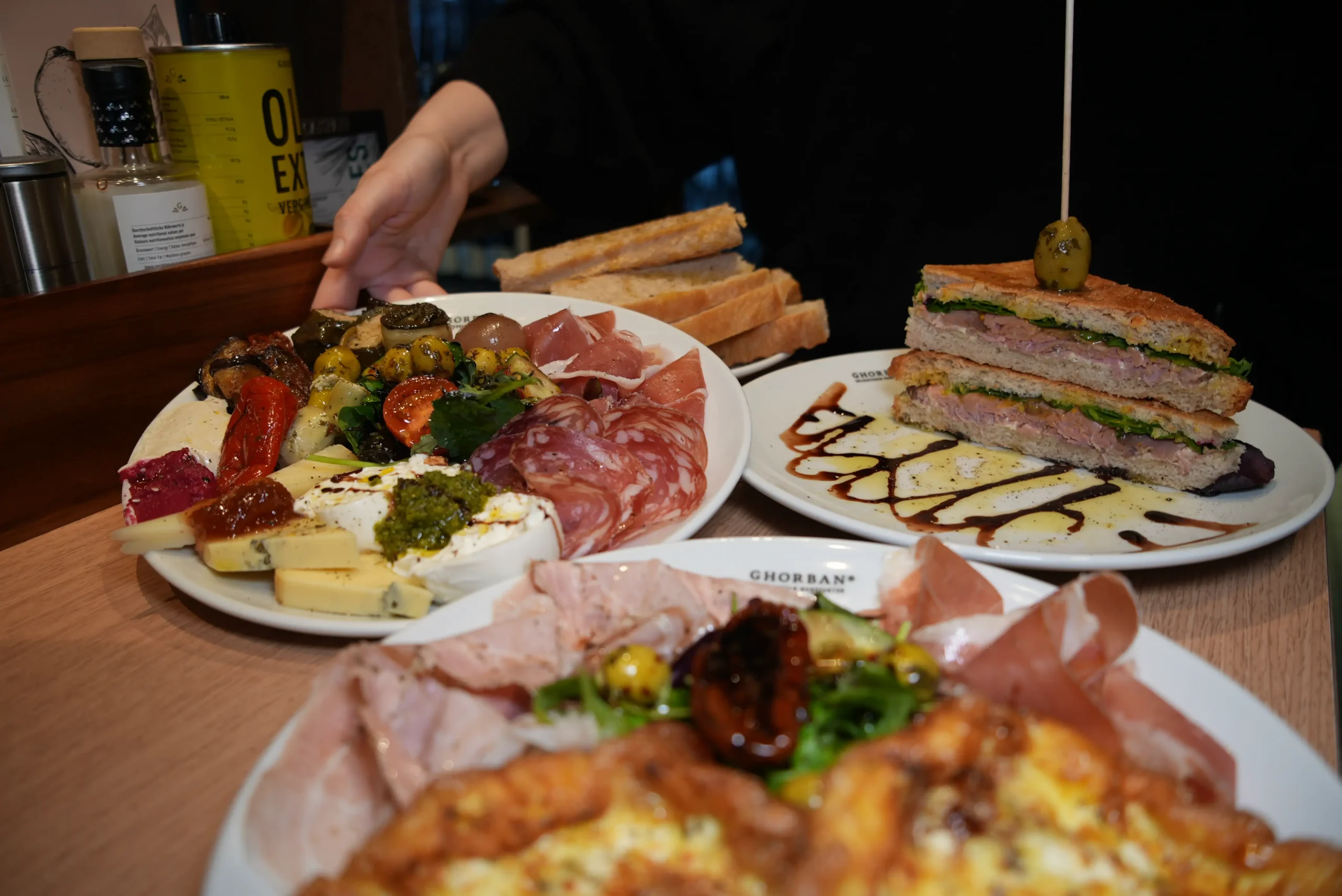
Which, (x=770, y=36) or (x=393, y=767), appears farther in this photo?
(x=770, y=36)

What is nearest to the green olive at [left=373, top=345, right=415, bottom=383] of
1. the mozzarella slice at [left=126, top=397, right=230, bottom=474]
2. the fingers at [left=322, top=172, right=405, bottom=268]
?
the mozzarella slice at [left=126, top=397, right=230, bottom=474]

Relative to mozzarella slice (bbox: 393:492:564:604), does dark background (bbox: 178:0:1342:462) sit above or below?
above

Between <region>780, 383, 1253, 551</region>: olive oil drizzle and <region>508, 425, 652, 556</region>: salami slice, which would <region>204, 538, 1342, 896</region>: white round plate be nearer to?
<region>508, 425, 652, 556</region>: salami slice

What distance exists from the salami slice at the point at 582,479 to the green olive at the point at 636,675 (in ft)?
1.75

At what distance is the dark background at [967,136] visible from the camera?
299cm

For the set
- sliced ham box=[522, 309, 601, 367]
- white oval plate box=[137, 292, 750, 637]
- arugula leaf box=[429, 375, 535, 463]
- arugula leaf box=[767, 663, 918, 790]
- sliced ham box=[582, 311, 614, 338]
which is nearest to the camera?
arugula leaf box=[767, 663, 918, 790]

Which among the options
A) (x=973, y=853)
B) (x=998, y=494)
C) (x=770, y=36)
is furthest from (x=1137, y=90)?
(x=973, y=853)

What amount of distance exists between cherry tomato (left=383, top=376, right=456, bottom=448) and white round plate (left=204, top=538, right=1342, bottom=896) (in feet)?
2.18

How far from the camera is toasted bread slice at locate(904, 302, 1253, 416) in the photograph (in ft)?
7.48

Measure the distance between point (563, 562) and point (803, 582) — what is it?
0.39m

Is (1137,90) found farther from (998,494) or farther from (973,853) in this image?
(973,853)

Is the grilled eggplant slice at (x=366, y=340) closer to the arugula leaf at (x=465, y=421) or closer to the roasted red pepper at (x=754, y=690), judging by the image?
the arugula leaf at (x=465, y=421)

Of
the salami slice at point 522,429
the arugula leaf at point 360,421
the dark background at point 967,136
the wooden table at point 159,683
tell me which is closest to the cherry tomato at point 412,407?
the arugula leaf at point 360,421

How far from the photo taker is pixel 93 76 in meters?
2.09
